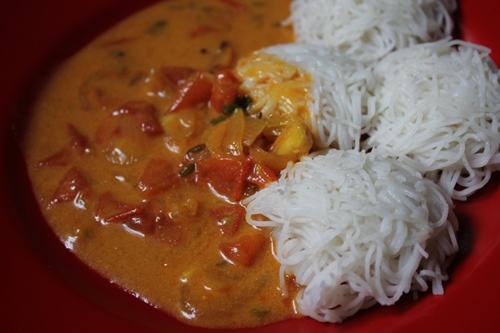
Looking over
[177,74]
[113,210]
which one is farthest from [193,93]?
[113,210]

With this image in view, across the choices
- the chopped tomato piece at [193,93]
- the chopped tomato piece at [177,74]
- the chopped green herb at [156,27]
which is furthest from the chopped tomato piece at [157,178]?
the chopped green herb at [156,27]

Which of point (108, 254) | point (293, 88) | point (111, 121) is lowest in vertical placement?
point (108, 254)

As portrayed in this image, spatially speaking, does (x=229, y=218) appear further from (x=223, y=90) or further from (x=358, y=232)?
(x=223, y=90)

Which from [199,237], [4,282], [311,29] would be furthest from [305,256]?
[311,29]

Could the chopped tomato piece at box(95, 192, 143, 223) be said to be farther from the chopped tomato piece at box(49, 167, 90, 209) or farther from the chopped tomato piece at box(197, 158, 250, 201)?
the chopped tomato piece at box(197, 158, 250, 201)

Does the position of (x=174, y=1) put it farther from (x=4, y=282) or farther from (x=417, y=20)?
(x=4, y=282)
